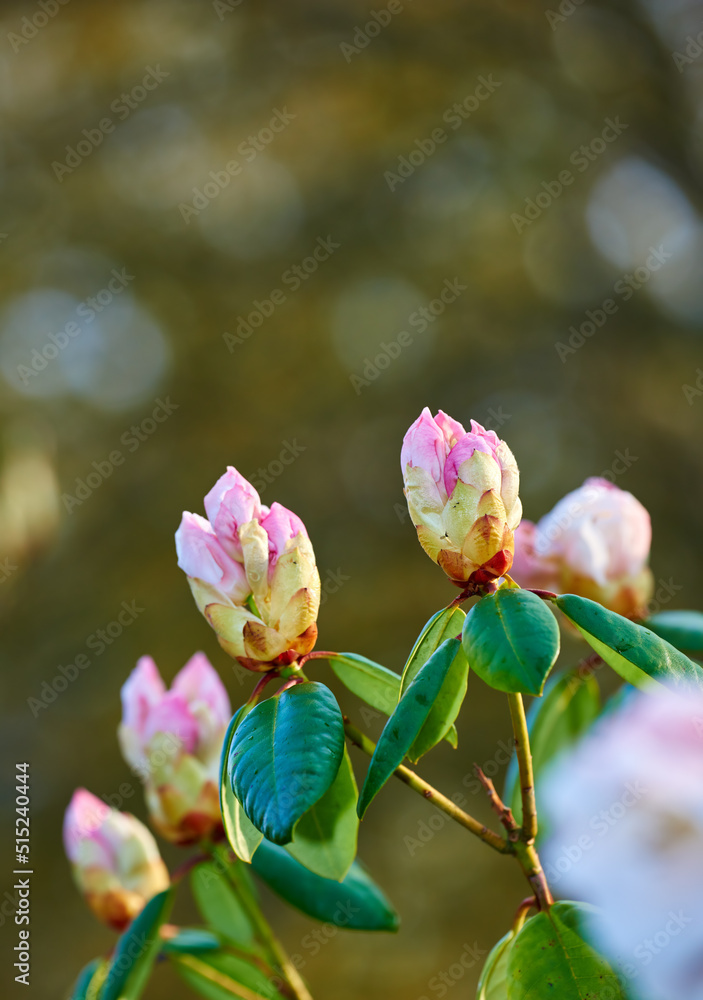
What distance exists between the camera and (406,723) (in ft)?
1.19

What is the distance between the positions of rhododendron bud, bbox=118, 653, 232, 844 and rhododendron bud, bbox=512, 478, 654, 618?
24cm

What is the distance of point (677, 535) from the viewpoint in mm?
2859

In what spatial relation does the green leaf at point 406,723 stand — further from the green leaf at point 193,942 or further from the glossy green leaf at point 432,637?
the green leaf at point 193,942

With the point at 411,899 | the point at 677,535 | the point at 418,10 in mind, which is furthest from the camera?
the point at 418,10

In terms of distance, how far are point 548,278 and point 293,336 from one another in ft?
3.23

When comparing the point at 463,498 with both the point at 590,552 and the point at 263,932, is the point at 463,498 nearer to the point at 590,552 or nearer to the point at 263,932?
the point at 590,552

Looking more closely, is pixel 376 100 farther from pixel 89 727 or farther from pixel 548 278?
pixel 89 727

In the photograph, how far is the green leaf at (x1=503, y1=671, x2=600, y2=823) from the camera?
2.07 feet

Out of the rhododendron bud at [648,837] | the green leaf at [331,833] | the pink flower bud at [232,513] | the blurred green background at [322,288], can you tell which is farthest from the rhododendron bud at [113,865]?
the blurred green background at [322,288]

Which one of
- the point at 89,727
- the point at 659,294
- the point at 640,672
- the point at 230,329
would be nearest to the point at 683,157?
the point at 659,294

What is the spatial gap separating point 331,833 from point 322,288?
2871 mm

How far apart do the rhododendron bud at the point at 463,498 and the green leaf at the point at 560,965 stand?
16 cm

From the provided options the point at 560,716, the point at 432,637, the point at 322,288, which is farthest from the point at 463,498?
the point at 322,288

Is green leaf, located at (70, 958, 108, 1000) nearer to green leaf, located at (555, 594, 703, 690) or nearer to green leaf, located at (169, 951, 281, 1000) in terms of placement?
green leaf, located at (169, 951, 281, 1000)
